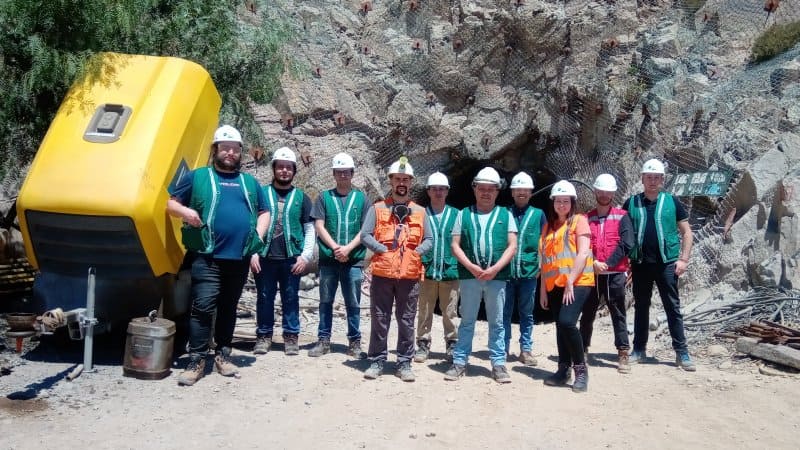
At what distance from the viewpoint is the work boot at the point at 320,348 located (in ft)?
19.7

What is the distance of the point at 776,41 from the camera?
32.8 feet

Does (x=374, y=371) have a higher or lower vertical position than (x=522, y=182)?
lower

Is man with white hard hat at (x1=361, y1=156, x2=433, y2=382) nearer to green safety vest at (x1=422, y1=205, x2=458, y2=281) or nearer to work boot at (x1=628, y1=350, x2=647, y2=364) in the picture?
green safety vest at (x1=422, y1=205, x2=458, y2=281)

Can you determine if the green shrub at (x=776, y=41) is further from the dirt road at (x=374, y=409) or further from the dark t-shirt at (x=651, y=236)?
the dirt road at (x=374, y=409)

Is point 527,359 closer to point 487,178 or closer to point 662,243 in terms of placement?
point 662,243

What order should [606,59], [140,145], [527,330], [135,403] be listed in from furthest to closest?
1. [606,59]
2. [527,330]
3. [140,145]
4. [135,403]

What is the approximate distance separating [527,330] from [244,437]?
3.04 metres

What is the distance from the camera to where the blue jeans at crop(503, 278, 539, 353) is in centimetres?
596

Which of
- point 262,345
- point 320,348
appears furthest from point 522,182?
point 262,345

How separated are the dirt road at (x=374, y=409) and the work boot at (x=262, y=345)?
0.16 metres

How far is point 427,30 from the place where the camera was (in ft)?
38.8

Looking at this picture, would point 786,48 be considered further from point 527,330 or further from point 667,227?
point 527,330

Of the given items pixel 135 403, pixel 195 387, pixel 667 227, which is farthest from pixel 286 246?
pixel 667 227

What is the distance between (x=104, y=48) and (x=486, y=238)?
12.4ft
